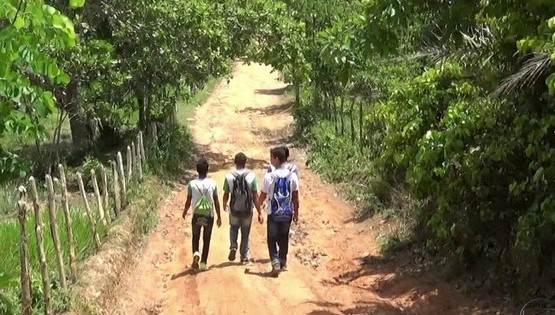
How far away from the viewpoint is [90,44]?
16.2m

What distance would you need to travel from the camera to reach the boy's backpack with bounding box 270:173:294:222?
30.0ft

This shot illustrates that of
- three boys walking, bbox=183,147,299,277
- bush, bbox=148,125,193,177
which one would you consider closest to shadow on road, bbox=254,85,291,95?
bush, bbox=148,125,193,177

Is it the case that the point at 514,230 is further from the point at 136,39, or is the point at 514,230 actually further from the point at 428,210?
the point at 136,39

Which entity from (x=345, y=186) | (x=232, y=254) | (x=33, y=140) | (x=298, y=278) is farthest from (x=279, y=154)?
(x=33, y=140)

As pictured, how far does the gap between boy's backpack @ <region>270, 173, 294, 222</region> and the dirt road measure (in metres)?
0.85

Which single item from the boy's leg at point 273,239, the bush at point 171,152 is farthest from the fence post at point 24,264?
the bush at point 171,152

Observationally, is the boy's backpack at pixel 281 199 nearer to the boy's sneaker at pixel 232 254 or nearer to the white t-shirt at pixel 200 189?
the white t-shirt at pixel 200 189

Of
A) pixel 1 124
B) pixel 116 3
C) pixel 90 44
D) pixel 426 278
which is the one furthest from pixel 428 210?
pixel 116 3

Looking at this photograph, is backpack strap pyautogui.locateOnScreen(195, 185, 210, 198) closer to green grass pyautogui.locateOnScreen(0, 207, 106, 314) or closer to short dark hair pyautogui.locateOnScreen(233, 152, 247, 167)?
short dark hair pyautogui.locateOnScreen(233, 152, 247, 167)

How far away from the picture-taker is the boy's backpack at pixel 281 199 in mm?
9156

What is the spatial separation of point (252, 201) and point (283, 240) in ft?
2.14

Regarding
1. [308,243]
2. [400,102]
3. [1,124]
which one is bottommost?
[308,243]

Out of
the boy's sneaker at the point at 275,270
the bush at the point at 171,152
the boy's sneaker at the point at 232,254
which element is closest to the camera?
the boy's sneaker at the point at 275,270

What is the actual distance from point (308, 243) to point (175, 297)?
11.8 ft
